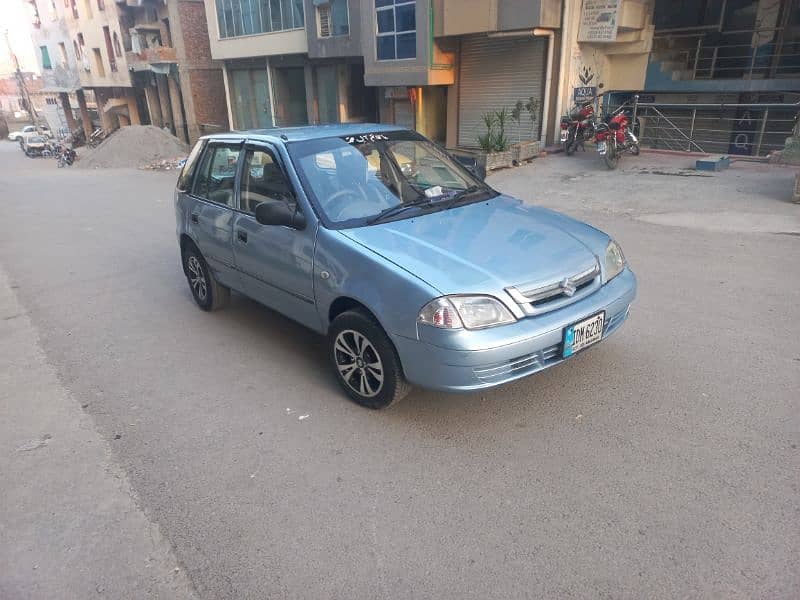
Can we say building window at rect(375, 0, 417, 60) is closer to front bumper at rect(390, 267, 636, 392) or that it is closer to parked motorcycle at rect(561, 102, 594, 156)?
parked motorcycle at rect(561, 102, 594, 156)

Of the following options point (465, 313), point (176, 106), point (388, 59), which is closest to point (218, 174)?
point (465, 313)

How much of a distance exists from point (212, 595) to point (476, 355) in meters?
1.67

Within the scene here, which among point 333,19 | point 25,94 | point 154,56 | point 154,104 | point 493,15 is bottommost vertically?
point 25,94

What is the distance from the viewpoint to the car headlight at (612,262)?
12.0 ft

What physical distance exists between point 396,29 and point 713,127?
960 cm

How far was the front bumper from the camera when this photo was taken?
3.03 m

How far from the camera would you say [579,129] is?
13.7m

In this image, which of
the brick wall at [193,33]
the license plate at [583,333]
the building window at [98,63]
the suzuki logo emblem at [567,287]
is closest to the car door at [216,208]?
the suzuki logo emblem at [567,287]

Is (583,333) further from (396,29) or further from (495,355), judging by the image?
(396,29)

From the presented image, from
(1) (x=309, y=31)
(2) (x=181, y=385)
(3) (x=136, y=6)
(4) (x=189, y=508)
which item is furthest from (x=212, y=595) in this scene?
(3) (x=136, y=6)

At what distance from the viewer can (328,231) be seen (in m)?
3.67

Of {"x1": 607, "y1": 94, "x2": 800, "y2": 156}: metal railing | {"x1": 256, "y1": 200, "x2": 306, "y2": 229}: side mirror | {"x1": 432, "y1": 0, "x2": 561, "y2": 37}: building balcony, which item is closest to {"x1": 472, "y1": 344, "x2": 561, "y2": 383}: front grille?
{"x1": 256, "y1": 200, "x2": 306, "y2": 229}: side mirror

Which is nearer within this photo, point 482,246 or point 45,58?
point 482,246

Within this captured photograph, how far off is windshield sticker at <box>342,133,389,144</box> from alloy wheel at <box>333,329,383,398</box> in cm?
159
